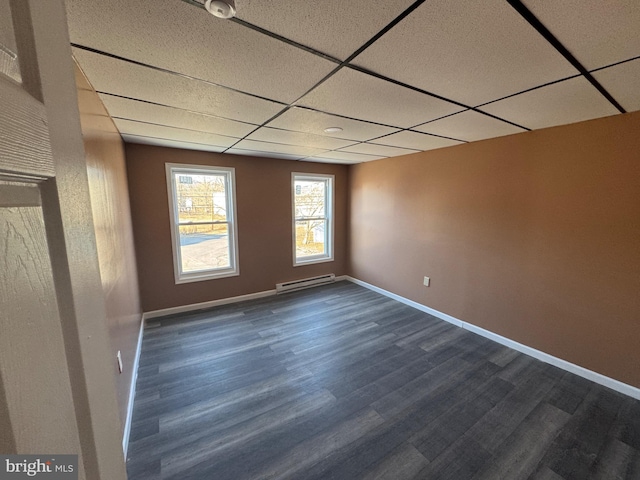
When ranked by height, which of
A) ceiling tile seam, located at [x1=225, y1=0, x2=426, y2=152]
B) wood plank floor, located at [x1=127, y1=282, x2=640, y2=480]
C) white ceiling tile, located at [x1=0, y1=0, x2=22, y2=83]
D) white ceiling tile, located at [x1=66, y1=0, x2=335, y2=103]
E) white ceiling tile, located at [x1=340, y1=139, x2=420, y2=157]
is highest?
white ceiling tile, located at [x1=340, y1=139, x2=420, y2=157]

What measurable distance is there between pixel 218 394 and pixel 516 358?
2.89 meters

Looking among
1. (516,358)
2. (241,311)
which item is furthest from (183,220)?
(516,358)

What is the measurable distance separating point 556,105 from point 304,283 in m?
3.84

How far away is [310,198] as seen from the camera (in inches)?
184

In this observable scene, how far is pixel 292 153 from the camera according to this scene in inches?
143

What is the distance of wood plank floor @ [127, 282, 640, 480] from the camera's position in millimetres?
1561

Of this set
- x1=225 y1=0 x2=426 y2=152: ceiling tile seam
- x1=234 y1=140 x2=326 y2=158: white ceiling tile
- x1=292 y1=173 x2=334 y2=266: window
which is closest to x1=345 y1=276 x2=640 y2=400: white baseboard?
x1=292 y1=173 x2=334 y2=266: window

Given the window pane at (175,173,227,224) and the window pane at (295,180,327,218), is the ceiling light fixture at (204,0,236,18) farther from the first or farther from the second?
the window pane at (295,180,327,218)

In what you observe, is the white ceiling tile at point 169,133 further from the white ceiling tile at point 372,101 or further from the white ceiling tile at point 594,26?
the white ceiling tile at point 594,26

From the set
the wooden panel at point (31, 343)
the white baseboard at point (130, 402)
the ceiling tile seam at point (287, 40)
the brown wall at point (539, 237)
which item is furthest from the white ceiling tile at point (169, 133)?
the brown wall at point (539, 237)

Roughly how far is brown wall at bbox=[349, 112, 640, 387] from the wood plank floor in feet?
1.23

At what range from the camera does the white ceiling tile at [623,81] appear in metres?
1.33

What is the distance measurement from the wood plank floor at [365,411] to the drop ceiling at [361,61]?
2258mm

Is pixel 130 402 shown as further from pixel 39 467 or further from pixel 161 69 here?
pixel 161 69
